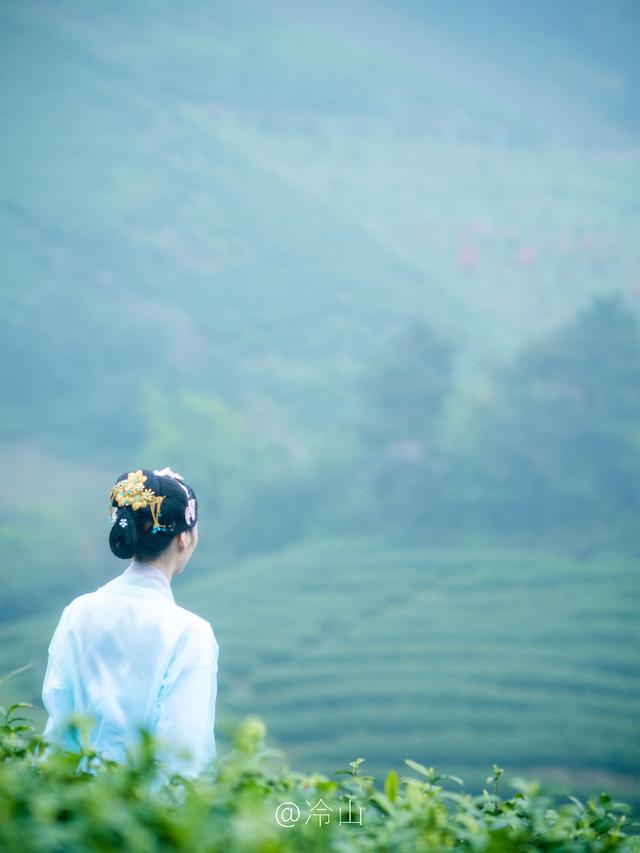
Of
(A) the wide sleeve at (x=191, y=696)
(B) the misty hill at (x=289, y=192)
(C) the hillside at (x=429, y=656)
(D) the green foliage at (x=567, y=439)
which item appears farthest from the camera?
(B) the misty hill at (x=289, y=192)

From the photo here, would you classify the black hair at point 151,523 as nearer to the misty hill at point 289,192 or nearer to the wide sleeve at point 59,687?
the wide sleeve at point 59,687

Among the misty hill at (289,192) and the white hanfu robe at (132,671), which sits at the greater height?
the misty hill at (289,192)

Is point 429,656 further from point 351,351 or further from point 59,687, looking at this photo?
point 59,687

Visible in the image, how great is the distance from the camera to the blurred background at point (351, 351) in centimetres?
686

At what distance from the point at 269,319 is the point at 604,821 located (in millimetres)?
7788

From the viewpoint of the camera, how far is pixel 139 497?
1295 mm

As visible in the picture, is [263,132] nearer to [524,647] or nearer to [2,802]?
[524,647]

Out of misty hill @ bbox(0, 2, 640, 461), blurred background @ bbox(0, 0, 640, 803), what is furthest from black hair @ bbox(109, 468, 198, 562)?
misty hill @ bbox(0, 2, 640, 461)

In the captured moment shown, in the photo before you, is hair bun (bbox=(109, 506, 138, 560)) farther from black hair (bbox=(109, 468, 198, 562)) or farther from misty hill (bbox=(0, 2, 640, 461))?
misty hill (bbox=(0, 2, 640, 461))

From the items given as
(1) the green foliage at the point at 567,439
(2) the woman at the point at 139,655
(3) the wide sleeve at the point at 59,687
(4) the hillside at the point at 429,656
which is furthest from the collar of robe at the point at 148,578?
(1) the green foliage at the point at 567,439

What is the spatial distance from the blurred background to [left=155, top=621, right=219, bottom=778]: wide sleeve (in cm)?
521

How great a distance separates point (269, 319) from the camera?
8.61 meters

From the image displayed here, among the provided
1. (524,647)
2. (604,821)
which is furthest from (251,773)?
(524,647)

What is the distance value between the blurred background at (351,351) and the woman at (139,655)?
5173mm
